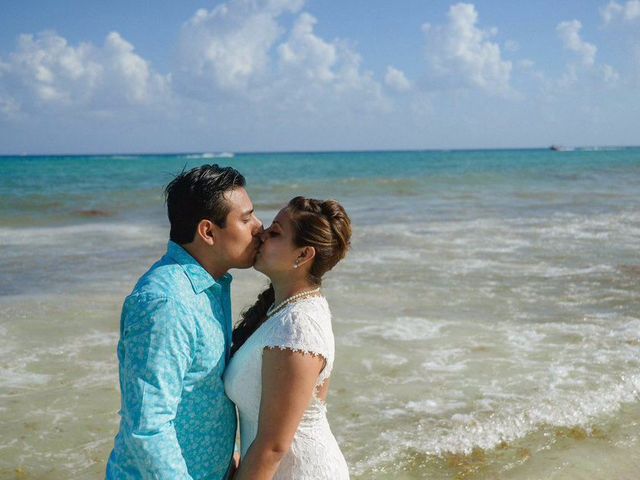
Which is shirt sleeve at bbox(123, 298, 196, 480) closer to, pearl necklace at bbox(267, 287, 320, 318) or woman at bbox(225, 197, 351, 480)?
woman at bbox(225, 197, 351, 480)

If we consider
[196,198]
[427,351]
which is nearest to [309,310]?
[196,198]

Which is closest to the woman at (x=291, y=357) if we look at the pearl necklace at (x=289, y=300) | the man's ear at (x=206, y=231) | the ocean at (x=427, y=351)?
the pearl necklace at (x=289, y=300)

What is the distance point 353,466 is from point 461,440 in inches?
35.7

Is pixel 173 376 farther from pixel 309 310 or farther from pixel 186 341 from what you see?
pixel 309 310

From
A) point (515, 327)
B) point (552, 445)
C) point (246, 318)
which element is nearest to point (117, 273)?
point (515, 327)

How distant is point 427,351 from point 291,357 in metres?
5.12

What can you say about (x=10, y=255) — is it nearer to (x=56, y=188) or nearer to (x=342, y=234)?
(x=342, y=234)

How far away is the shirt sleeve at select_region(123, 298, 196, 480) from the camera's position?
2.28 metres

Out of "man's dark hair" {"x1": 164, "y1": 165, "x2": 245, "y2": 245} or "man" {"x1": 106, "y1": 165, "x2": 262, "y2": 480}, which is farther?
"man's dark hair" {"x1": 164, "y1": 165, "x2": 245, "y2": 245}

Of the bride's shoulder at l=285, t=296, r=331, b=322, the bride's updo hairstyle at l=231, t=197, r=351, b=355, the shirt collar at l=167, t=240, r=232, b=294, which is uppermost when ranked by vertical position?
the bride's updo hairstyle at l=231, t=197, r=351, b=355

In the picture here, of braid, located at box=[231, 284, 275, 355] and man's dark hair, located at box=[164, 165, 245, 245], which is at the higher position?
man's dark hair, located at box=[164, 165, 245, 245]

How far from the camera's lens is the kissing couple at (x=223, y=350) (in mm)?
2320

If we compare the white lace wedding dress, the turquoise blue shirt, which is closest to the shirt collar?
the turquoise blue shirt

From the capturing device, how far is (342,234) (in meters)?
2.91
